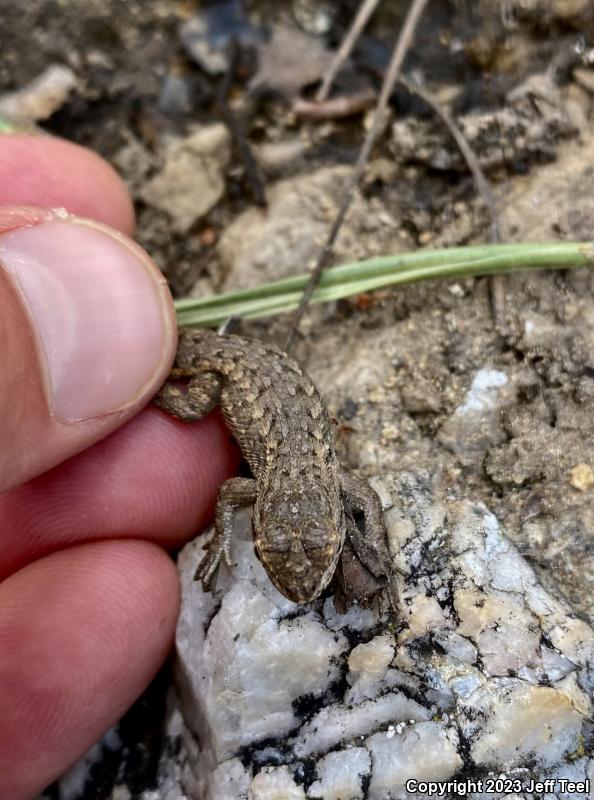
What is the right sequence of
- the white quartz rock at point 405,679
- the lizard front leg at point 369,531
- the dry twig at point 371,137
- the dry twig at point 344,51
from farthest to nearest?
1. the dry twig at point 344,51
2. the dry twig at point 371,137
3. the lizard front leg at point 369,531
4. the white quartz rock at point 405,679

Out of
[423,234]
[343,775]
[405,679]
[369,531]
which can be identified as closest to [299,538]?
[369,531]

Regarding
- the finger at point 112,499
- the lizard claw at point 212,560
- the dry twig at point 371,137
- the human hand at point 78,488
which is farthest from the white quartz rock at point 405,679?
the dry twig at point 371,137

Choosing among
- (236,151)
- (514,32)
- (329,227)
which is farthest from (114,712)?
(514,32)

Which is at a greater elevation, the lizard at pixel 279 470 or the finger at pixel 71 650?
the lizard at pixel 279 470

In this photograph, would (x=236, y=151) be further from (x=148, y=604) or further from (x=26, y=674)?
(x=26, y=674)

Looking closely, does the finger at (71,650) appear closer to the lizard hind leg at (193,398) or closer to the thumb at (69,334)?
the thumb at (69,334)

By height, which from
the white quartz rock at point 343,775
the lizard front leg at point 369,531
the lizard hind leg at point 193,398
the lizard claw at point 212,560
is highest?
the lizard hind leg at point 193,398
